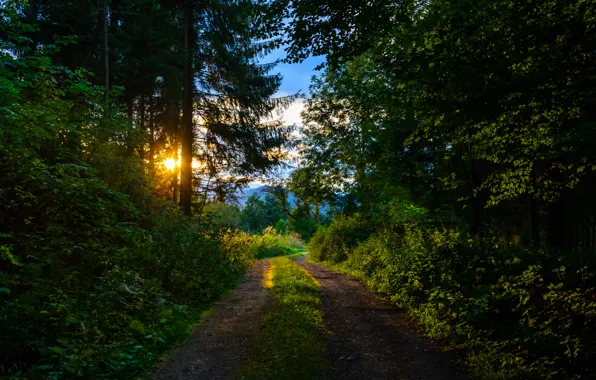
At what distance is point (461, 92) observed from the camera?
632 cm

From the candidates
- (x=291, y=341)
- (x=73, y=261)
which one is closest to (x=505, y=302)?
(x=291, y=341)

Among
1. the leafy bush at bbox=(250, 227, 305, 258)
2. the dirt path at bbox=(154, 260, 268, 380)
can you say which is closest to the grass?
the dirt path at bbox=(154, 260, 268, 380)

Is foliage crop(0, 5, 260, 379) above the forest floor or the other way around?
above

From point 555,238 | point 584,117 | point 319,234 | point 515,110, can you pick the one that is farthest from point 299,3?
point 319,234

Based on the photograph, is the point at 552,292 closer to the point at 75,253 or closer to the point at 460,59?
the point at 460,59

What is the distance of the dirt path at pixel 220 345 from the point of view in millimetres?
5137

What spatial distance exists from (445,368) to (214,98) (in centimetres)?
1698

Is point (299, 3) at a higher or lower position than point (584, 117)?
higher

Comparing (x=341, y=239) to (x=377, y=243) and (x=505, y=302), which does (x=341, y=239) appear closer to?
(x=377, y=243)

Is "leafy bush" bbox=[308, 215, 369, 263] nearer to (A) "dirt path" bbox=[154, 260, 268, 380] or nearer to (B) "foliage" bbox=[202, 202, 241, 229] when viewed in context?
(B) "foliage" bbox=[202, 202, 241, 229]

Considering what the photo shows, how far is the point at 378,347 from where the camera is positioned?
640 cm

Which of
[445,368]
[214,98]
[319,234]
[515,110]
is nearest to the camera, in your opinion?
[445,368]

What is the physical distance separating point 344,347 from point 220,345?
2321mm

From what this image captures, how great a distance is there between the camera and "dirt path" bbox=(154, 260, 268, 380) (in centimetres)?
514
